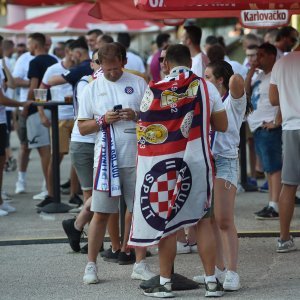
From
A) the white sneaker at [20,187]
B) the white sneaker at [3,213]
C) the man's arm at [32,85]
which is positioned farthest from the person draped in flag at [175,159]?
the white sneaker at [20,187]

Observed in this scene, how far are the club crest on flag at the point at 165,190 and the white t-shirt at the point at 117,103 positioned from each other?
764mm

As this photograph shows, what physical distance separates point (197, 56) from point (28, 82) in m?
3.13

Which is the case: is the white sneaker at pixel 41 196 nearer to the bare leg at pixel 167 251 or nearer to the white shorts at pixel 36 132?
the white shorts at pixel 36 132

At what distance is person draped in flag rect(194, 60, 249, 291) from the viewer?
7.06 metres

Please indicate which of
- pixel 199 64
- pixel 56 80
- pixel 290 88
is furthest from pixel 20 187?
pixel 290 88

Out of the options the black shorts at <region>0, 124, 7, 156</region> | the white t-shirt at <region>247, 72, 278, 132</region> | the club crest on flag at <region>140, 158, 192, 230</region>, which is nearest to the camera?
the club crest on flag at <region>140, 158, 192, 230</region>

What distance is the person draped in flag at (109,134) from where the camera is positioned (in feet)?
24.0

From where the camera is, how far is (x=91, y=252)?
24.3 feet

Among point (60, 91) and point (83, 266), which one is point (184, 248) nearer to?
point (83, 266)

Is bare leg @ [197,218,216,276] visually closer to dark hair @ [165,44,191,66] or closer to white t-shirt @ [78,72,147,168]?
white t-shirt @ [78,72,147,168]

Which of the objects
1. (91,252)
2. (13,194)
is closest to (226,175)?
(91,252)

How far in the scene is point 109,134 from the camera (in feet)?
24.1

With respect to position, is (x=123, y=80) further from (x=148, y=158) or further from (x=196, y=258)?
(x=196, y=258)

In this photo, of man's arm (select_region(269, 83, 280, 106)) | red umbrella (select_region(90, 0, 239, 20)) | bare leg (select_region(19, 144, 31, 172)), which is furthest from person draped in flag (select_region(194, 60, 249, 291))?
bare leg (select_region(19, 144, 31, 172))
